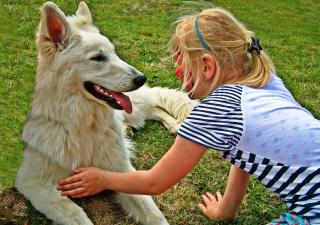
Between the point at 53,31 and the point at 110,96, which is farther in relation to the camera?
the point at 110,96

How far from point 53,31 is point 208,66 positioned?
1203 mm

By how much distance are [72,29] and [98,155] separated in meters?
0.95

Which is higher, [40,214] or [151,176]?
[151,176]

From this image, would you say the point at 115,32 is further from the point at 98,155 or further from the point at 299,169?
the point at 299,169

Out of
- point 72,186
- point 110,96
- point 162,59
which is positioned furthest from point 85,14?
point 162,59

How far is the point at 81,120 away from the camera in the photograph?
3.67 meters

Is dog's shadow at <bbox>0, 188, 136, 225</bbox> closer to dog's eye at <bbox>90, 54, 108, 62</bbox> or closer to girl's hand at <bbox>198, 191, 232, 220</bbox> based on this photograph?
girl's hand at <bbox>198, 191, 232, 220</bbox>

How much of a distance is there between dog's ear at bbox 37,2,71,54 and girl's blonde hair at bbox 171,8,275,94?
0.92 meters

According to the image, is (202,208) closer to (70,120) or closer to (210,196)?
(210,196)

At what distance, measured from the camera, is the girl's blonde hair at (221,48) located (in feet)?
9.23

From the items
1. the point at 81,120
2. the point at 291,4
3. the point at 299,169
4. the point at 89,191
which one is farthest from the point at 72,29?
the point at 291,4

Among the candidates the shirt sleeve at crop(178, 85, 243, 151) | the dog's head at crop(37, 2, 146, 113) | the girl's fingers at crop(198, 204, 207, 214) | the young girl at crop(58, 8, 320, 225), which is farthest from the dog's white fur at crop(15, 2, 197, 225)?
the shirt sleeve at crop(178, 85, 243, 151)

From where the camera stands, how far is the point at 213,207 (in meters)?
3.76

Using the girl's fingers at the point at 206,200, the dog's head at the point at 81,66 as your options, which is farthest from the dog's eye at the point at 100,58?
the girl's fingers at the point at 206,200
